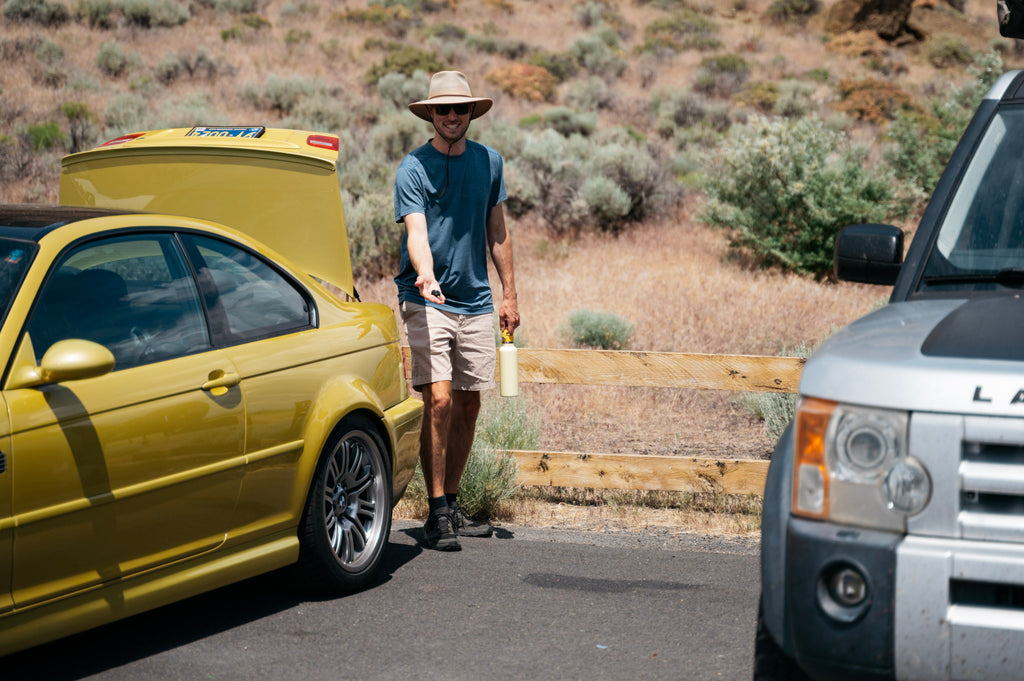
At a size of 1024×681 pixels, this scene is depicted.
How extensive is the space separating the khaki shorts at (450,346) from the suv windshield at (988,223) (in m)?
2.84

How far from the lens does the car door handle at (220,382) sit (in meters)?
4.39

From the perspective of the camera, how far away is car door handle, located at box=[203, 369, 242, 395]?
14.4ft

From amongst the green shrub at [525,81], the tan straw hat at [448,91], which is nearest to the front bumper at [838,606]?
the tan straw hat at [448,91]

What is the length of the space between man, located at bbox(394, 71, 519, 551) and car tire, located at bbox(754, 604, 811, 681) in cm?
301

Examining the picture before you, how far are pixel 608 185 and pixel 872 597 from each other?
51.5 feet

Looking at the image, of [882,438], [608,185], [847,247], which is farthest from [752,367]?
[608,185]

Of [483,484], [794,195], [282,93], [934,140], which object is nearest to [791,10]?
[282,93]

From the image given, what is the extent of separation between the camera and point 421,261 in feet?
19.1

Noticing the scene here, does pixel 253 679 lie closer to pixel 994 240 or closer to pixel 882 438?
pixel 882 438

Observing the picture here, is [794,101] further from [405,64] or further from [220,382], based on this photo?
[220,382]

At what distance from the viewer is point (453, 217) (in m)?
6.15

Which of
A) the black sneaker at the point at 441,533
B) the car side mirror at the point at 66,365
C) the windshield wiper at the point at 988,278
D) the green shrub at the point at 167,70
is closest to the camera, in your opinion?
the windshield wiper at the point at 988,278

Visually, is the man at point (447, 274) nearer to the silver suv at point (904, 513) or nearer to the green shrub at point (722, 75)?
the silver suv at point (904, 513)

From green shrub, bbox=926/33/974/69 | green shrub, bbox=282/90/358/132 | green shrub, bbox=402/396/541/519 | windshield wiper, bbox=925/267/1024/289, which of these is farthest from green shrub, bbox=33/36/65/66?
green shrub, bbox=926/33/974/69
